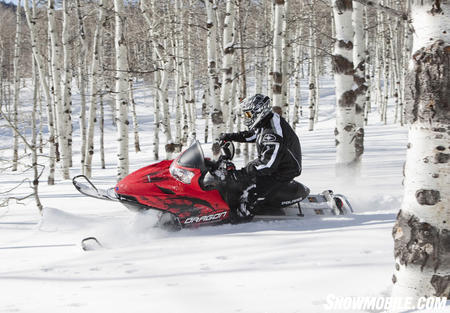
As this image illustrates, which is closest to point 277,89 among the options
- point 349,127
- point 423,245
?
point 349,127

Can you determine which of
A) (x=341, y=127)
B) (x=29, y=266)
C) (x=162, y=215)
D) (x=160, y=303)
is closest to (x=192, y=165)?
(x=162, y=215)

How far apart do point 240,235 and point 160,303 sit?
1.78 m

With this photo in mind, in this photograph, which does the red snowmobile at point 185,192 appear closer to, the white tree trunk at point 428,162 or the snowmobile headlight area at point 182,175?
the snowmobile headlight area at point 182,175

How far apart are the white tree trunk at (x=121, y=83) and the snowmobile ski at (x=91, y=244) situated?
14.7ft

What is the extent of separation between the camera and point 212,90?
8.34 meters

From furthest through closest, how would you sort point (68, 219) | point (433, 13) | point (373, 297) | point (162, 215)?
point (68, 219) → point (162, 215) → point (373, 297) → point (433, 13)

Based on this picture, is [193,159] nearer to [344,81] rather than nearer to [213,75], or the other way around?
[344,81]

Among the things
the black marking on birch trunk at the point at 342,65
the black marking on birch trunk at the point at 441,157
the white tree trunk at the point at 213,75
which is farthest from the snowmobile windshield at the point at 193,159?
the black marking on birch trunk at the point at 342,65

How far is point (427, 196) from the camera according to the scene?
6.85 ft

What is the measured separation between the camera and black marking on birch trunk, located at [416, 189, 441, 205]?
2070 millimetres

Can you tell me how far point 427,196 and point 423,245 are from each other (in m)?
0.26

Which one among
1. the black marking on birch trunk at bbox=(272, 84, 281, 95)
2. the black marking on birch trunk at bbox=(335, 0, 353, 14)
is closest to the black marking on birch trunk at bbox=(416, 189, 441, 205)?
the black marking on birch trunk at bbox=(335, 0, 353, 14)

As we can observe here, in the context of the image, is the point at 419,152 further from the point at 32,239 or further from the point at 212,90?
the point at 212,90

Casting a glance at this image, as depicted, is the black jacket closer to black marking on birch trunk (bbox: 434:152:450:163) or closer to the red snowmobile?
the red snowmobile
